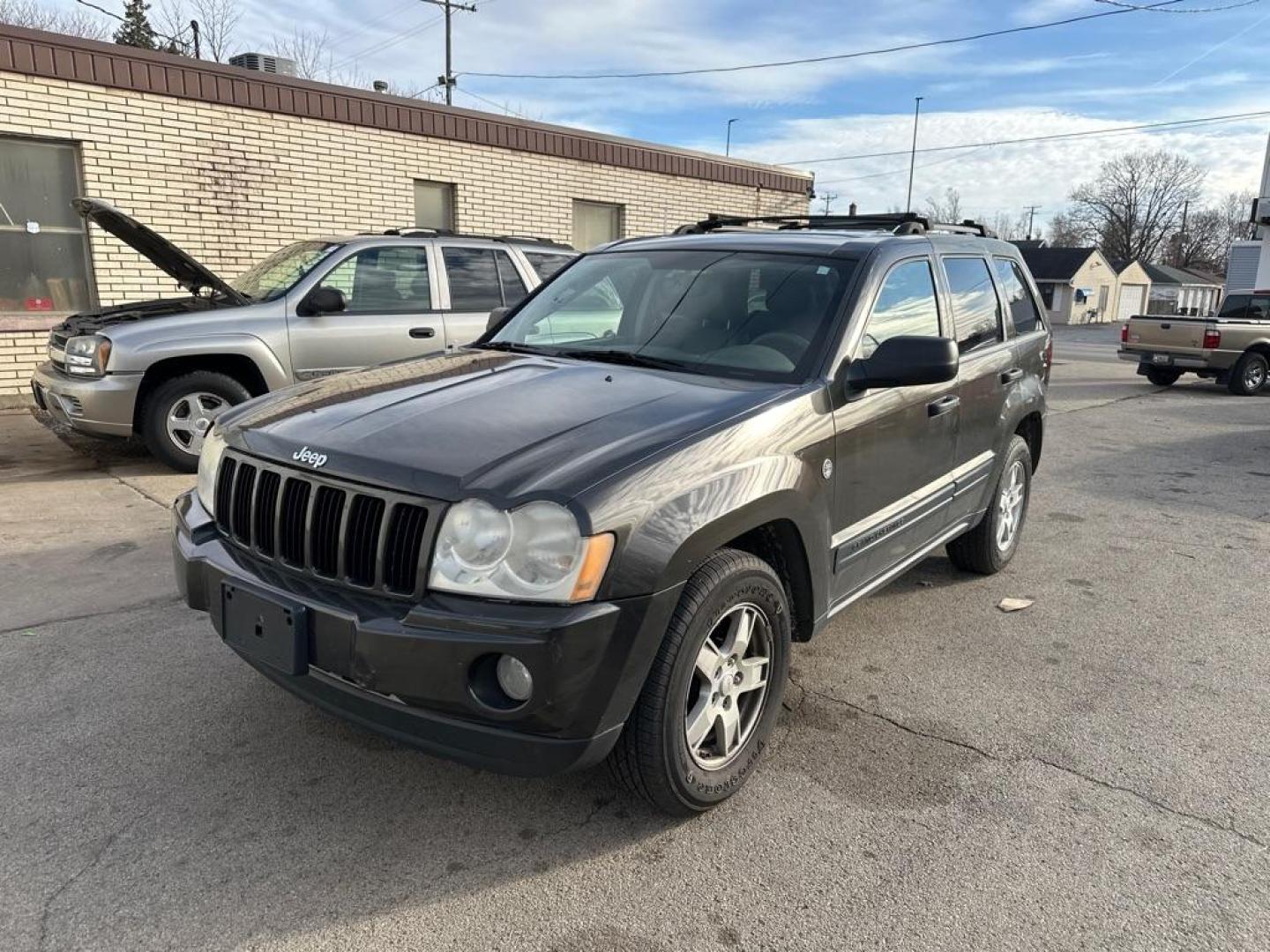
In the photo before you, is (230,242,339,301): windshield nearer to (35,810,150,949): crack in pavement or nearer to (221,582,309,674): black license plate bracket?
(221,582,309,674): black license plate bracket

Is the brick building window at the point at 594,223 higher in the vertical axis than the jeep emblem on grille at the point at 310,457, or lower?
higher

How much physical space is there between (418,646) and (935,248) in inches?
120

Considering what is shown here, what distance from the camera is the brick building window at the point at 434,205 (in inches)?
476

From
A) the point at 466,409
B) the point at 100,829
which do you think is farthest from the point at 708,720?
the point at 100,829

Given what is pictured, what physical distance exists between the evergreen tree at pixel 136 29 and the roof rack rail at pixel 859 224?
121 ft

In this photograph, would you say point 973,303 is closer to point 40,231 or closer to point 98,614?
point 98,614

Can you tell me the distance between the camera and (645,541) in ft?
7.73

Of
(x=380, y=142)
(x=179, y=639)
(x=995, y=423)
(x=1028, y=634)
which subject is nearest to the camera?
(x=179, y=639)

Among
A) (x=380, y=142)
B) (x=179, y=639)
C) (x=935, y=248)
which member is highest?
(x=380, y=142)

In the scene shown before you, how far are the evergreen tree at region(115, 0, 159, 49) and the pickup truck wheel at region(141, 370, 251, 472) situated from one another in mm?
33790

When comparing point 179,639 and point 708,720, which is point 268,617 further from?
point 179,639

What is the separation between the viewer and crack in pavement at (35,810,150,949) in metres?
2.21

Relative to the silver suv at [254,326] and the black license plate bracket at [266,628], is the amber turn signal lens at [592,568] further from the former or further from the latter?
the silver suv at [254,326]

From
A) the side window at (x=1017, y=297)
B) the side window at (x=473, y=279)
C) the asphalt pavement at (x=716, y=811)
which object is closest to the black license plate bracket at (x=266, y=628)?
the asphalt pavement at (x=716, y=811)
